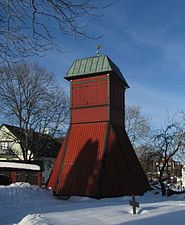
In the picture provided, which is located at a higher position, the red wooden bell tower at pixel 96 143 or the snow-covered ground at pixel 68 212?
the red wooden bell tower at pixel 96 143

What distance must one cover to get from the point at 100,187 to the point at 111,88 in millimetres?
7497

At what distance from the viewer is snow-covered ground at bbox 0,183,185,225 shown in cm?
1092

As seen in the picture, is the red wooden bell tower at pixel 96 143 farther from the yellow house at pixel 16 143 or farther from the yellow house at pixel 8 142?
the yellow house at pixel 8 142

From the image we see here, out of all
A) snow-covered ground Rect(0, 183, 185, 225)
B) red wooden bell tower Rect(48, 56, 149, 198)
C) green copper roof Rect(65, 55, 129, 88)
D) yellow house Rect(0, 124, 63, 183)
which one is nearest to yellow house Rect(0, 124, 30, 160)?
yellow house Rect(0, 124, 63, 183)

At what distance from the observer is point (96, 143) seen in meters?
23.6

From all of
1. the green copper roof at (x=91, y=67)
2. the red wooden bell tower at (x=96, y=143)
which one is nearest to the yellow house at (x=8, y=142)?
the green copper roof at (x=91, y=67)

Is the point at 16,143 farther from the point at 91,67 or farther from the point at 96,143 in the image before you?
the point at 96,143

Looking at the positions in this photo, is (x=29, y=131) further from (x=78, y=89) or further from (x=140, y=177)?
(x=140, y=177)

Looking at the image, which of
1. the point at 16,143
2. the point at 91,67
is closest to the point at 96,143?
the point at 91,67

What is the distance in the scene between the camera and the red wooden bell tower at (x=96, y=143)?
22.2 meters

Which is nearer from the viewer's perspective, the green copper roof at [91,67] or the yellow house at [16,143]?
the green copper roof at [91,67]

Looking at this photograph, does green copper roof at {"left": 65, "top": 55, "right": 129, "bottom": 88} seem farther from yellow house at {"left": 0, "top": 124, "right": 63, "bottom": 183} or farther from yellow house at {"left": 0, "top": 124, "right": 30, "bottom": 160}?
yellow house at {"left": 0, "top": 124, "right": 30, "bottom": 160}

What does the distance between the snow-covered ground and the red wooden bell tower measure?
1.01 meters

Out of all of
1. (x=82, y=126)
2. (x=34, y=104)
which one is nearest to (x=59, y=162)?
(x=82, y=126)
